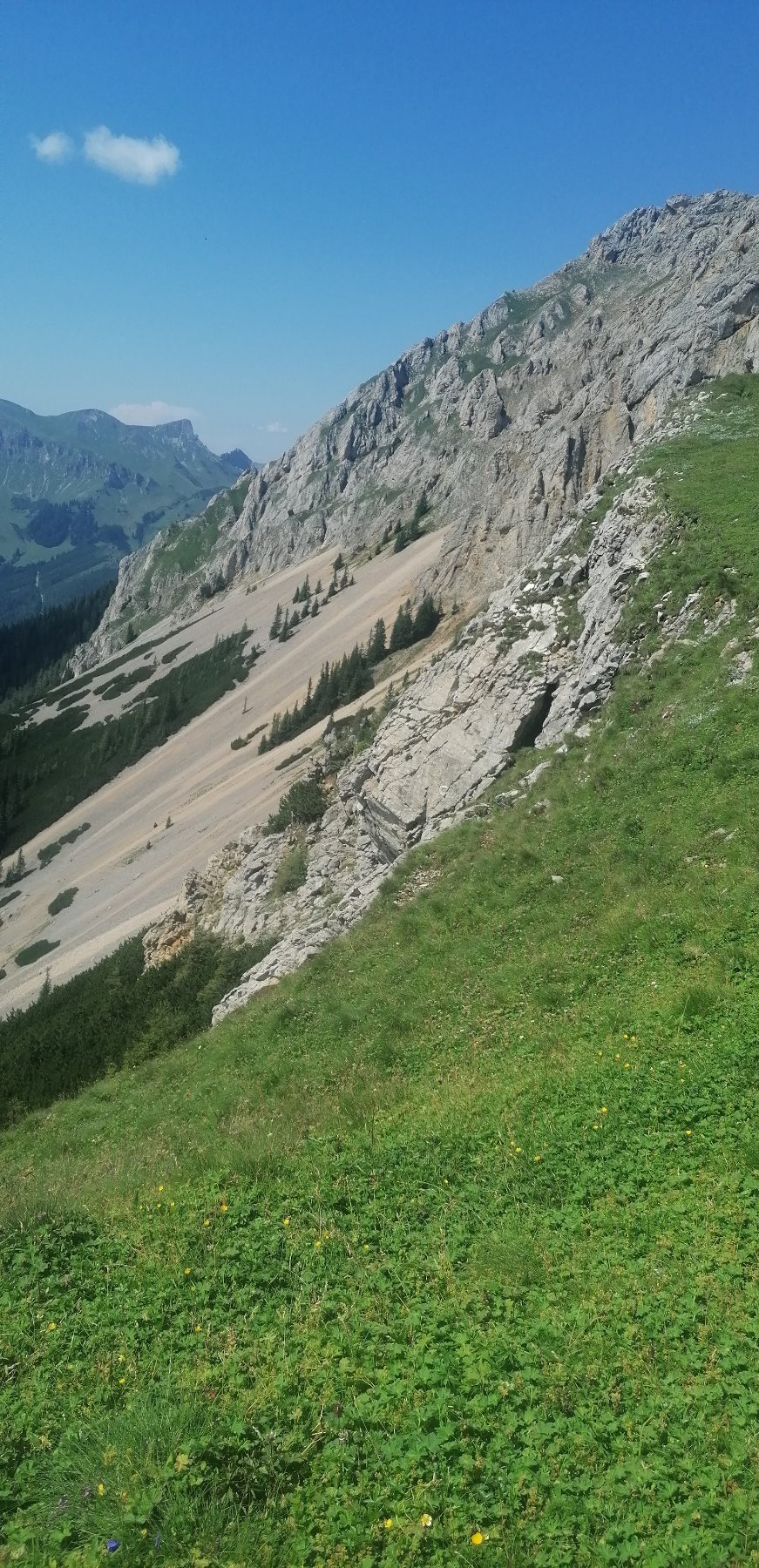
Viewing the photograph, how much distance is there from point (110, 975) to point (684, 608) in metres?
36.8

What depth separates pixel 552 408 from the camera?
10631cm

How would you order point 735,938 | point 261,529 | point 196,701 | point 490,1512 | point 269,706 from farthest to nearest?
point 261,529, point 196,701, point 269,706, point 735,938, point 490,1512

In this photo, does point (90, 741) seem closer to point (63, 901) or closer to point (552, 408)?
point (63, 901)

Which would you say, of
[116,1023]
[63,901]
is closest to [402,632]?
[63,901]

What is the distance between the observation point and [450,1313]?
7.11 m

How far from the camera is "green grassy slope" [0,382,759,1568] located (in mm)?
5355

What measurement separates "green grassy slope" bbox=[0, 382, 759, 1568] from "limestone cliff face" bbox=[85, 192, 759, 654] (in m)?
50.6

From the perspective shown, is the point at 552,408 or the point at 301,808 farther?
the point at 552,408

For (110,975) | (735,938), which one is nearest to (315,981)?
(735,938)

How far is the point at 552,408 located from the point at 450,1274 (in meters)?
116

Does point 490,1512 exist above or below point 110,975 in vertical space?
above

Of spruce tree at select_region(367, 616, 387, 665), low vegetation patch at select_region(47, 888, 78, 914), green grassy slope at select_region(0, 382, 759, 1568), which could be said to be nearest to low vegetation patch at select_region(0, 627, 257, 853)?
spruce tree at select_region(367, 616, 387, 665)

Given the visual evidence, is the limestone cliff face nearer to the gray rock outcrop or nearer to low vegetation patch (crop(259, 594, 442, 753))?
low vegetation patch (crop(259, 594, 442, 753))

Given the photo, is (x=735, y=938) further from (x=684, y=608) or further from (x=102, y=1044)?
(x=102, y=1044)
